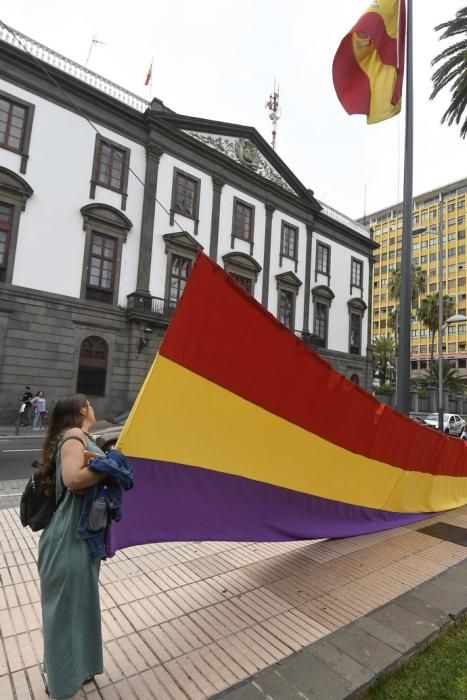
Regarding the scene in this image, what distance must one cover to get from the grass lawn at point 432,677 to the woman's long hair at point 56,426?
7.95ft

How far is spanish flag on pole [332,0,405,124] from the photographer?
22.6 feet

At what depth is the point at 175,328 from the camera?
2.96 m

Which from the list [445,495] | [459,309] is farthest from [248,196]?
[459,309]

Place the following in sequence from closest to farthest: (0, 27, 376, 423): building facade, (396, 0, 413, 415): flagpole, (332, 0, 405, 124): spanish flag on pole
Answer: (332, 0, 405, 124): spanish flag on pole < (396, 0, 413, 415): flagpole < (0, 27, 376, 423): building facade

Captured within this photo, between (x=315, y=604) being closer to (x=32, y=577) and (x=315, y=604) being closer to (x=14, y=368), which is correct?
(x=32, y=577)

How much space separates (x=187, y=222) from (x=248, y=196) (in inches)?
214

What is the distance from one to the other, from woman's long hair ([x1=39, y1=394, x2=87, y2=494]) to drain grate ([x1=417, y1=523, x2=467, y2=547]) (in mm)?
5405

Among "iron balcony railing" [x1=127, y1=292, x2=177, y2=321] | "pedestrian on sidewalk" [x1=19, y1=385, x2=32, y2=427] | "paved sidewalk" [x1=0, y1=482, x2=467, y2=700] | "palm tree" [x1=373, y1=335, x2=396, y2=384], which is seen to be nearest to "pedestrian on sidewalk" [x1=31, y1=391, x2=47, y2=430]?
"pedestrian on sidewalk" [x1=19, y1=385, x2=32, y2=427]

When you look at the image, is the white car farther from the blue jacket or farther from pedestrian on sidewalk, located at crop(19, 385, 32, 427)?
the blue jacket

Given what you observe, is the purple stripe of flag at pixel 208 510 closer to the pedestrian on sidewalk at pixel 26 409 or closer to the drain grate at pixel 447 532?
the drain grate at pixel 447 532

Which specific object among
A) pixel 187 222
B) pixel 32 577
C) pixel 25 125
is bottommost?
pixel 32 577

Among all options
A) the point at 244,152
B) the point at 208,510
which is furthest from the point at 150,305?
the point at 208,510

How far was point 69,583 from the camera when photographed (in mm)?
2254

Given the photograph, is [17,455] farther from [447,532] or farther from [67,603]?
[447,532]
